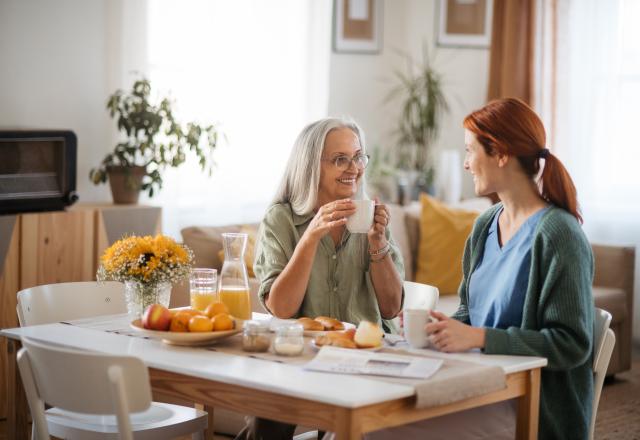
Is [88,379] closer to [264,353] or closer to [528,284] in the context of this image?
[264,353]

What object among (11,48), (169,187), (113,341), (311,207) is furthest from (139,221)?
(113,341)

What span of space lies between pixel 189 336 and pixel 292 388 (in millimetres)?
405

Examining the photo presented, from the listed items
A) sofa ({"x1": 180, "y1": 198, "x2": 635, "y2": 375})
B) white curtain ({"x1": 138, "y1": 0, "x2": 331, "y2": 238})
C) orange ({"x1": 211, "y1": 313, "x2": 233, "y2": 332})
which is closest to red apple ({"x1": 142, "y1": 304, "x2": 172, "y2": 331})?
orange ({"x1": 211, "y1": 313, "x2": 233, "y2": 332})

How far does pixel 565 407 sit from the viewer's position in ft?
7.14

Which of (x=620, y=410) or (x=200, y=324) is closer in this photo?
(x=200, y=324)

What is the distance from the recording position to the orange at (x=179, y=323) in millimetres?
2168

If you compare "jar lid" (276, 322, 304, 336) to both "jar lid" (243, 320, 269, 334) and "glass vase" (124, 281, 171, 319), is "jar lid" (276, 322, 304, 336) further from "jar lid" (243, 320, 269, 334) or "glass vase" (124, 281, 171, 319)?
"glass vase" (124, 281, 171, 319)

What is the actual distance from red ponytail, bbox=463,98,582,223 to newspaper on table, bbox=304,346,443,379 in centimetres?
51

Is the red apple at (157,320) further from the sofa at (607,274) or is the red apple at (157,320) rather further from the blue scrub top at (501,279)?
the sofa at (607,274)

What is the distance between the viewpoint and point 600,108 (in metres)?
5.26

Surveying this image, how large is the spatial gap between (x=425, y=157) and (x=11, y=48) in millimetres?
2606

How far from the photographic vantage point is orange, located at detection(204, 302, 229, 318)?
2.21 meters

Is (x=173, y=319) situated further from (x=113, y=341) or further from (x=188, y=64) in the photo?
(x=188, y=64)

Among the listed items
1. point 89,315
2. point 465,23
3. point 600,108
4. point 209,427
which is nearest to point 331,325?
point 209,427
